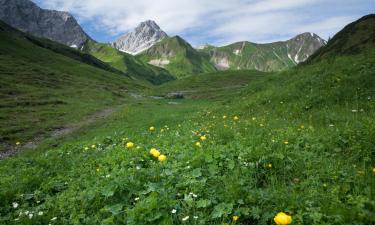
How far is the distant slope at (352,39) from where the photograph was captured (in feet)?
250

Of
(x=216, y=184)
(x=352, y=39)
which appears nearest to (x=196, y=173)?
(x=216, y=184)

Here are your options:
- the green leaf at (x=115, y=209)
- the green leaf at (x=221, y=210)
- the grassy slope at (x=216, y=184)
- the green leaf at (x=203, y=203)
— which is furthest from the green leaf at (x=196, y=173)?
the green leaf at (x=115, y=209)

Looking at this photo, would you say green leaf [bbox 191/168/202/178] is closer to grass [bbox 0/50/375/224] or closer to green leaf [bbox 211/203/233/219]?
grass [bbox 0/50/375/224]

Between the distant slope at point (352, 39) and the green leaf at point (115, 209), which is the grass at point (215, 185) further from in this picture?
the distant slope at point (352, 39)

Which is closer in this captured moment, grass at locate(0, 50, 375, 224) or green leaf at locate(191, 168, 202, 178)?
grass at locate(0, 50, 375, 224)

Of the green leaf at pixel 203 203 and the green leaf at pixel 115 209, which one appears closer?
the green leaf at pixel 203 203

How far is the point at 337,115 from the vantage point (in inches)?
544

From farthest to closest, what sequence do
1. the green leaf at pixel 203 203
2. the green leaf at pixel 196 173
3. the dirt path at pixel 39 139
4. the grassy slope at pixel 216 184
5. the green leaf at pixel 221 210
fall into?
1. the dirt path at pixel 39 139
2. the green leaf at pixel 196 173
3. the green leaf at pixel 203 203
4. the grassy slope at pixel 216 184
5. the green leaf at pixel 221 210

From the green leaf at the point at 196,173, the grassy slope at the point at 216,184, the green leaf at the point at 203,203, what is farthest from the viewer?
the green leaf at the point at 196,173

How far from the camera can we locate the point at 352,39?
271 feet

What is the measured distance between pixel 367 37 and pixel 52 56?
145 meters

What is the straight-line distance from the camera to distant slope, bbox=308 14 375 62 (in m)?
76.1

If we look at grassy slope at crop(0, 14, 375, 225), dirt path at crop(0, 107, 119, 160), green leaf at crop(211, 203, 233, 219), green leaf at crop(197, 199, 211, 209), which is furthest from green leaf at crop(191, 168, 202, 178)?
dirt path at crop(0, 107, 119, 160)

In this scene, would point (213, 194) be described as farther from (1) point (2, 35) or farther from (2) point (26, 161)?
(1) point (2, 35)
